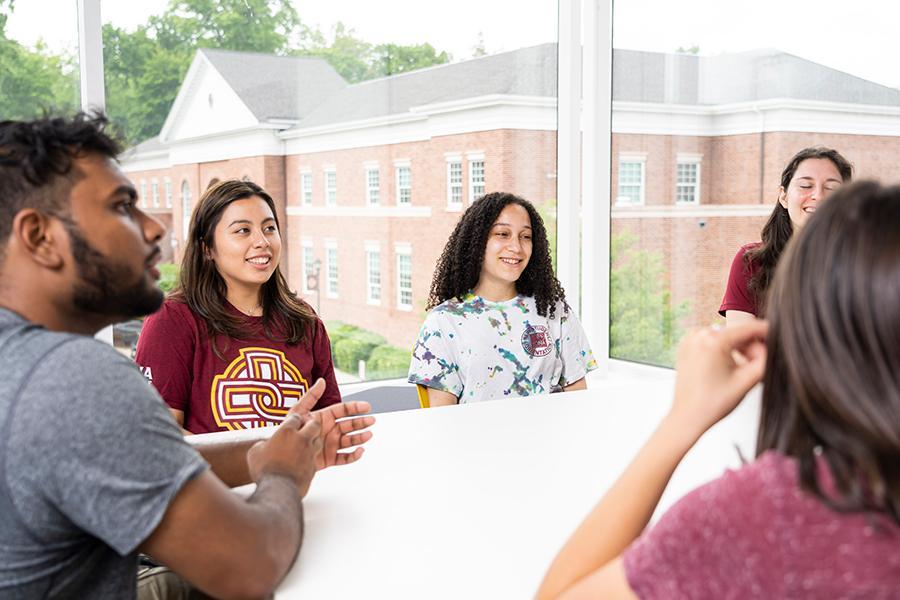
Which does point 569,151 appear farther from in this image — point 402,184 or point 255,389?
point 255,389

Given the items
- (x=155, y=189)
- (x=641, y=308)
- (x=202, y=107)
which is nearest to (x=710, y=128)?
(x=641, y=308)

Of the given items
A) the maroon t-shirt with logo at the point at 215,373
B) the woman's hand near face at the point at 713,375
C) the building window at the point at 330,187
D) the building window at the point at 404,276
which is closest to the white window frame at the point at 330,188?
the building window at the point at 330,187

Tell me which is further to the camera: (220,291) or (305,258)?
(305,258)

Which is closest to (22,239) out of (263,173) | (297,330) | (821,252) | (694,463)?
(821,252)

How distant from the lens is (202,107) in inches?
134

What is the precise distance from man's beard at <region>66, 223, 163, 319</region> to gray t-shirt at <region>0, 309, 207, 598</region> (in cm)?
8

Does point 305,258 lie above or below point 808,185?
below

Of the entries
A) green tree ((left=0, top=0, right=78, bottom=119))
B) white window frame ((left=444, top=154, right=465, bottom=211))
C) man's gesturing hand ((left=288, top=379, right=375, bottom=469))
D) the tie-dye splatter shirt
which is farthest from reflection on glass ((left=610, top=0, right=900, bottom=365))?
man's gesturing hand ((left=288, top=379, right=375, bottom=469))

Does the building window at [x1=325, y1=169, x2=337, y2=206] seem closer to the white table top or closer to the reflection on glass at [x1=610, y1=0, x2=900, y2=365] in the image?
the reflection on glass at [x1=610, y1=0, x2=900, y2=365]

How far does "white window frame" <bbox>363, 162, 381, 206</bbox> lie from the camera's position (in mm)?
3801

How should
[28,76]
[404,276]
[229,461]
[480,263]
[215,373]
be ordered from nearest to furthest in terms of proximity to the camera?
[229,461] → [215,373] → [480,263] → [28,76] → [404,276]

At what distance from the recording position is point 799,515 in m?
0.66

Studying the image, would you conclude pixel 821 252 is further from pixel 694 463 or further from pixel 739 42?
pixel 739 42

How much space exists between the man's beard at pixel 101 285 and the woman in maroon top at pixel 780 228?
215 cm
